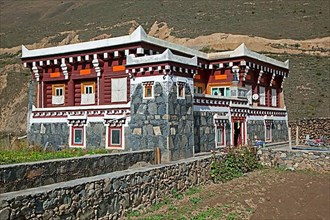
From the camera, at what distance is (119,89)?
19.4m

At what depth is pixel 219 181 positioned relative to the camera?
15.5 m

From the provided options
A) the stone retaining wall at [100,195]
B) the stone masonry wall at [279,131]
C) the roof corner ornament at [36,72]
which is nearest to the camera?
the stone retaining wall at [100,195]

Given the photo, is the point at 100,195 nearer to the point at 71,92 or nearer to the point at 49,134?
the point at 49,134

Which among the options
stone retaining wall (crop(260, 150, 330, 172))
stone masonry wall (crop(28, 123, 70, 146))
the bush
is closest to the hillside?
stone retaining wall (crop(260, 150, 330, 172))

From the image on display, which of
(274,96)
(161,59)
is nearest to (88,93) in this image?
(161,59)

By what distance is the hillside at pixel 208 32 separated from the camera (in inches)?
2026

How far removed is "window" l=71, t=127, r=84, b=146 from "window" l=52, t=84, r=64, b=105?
2357mm

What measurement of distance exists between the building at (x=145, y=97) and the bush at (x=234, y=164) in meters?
1.31

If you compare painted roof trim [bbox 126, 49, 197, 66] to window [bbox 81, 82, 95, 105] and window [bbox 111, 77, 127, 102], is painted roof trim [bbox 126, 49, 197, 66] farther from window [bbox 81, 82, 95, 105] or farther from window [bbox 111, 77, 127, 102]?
window [bbox 81, 82, 95, 105]

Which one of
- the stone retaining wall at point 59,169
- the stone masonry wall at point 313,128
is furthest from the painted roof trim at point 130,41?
the stone masonry wall at point 313,128

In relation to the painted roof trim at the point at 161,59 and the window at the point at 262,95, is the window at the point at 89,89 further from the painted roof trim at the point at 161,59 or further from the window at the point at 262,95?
the window at the point at 262,95

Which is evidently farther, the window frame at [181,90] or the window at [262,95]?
the window at [262,95]

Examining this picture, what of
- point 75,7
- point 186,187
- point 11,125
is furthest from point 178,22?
point 186,187

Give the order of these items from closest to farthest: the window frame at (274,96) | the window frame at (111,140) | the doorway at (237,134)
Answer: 1. the window frame at (111,140)
2. the doorway at (237,134)
3. the window frame at (274,96)
